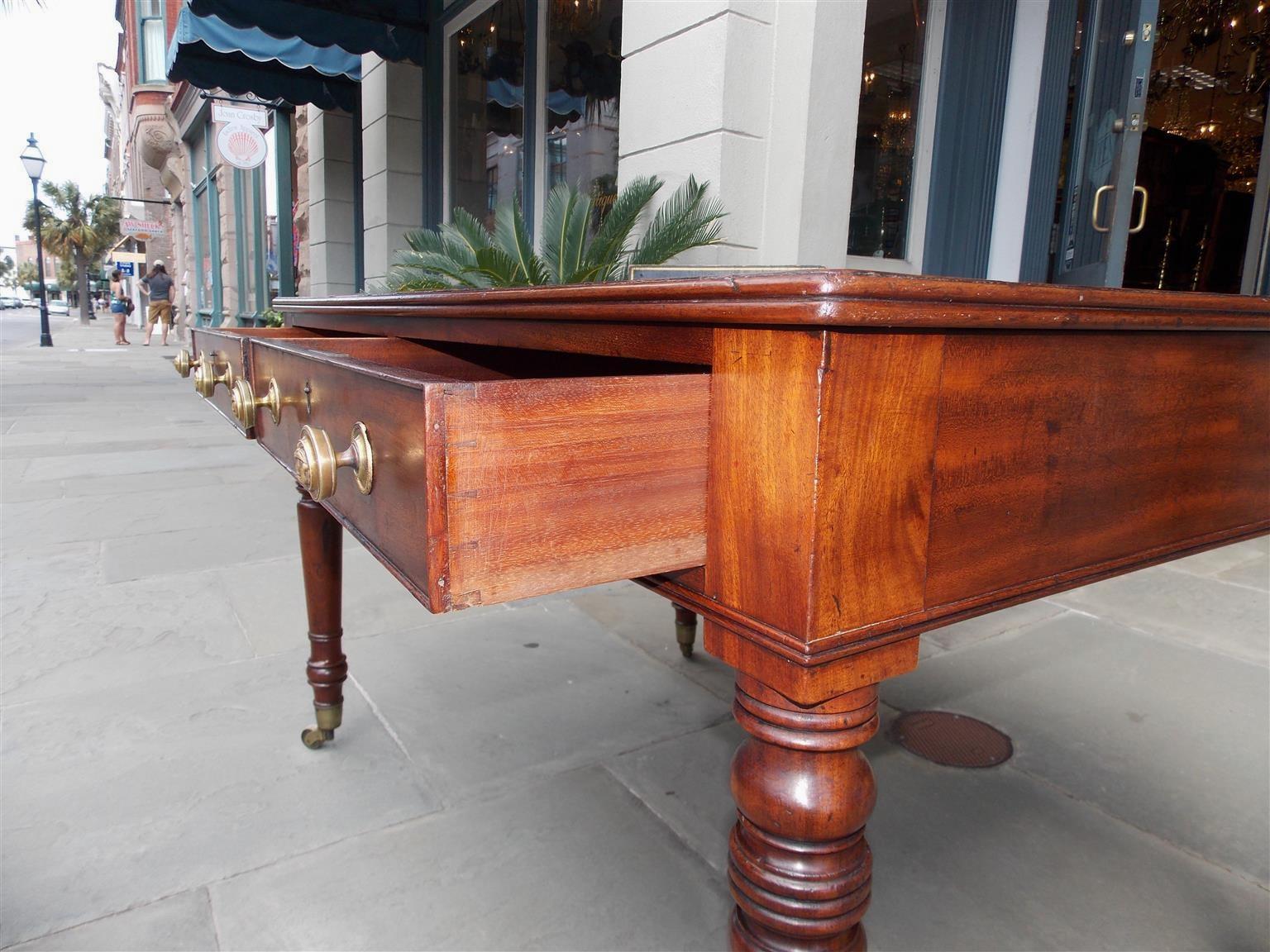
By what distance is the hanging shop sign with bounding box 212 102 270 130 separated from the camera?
849cm

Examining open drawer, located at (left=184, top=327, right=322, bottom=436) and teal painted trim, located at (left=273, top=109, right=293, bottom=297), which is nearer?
open drawer, located at (left=184, top=327, right=322, bottom=436)

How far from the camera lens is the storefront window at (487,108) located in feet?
18.6

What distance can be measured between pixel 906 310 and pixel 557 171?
514cm

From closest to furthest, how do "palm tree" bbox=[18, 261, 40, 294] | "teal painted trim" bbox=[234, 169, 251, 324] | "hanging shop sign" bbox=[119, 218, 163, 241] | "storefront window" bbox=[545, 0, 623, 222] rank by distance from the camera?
"storefront window" bbox=[545, 0, 623, 222]
"teal painted trim" bbox=[234, 169, 251, 324]
"hanging shop sign" bbox=[119, 218, 163, 241]
"palm tree" bbox=[18, 261, 40, 294]

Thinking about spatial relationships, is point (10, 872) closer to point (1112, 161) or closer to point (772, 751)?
point (772, 751)

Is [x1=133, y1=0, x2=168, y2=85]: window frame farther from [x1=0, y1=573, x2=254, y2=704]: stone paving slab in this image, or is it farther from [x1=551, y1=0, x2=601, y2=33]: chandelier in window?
[x1=0, y1=573, x2=254, y2=704]: stone paving slab

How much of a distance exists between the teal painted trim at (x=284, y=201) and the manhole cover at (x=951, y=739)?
8.87 metres

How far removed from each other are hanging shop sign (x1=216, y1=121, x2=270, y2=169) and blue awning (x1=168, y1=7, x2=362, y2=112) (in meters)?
2.15

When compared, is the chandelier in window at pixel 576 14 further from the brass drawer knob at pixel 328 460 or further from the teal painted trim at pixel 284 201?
the brass drawer knob at pixel 328 460

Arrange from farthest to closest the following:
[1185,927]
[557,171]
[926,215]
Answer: [557,171], [926,215], [1185,927]

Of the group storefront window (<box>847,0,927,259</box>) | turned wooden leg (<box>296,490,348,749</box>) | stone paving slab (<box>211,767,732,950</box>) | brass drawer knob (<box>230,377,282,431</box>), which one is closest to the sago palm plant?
storefront window (<box>847,0,927,259</box>)

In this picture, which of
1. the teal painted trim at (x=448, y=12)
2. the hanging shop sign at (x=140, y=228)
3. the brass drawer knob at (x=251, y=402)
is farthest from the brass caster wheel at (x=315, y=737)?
the hanging shop sign at (x=140, y=228)

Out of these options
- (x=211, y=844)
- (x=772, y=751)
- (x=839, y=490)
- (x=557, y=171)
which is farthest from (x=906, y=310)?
(x=557, y=171)

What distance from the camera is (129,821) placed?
1629mm
